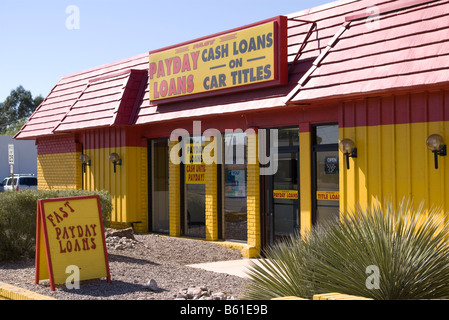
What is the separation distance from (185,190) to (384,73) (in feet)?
23.4

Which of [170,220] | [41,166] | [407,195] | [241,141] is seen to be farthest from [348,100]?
[41,166]

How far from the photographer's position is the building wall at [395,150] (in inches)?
378

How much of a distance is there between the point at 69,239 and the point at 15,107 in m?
101

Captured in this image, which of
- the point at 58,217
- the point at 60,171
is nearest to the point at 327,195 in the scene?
the point at 58,217

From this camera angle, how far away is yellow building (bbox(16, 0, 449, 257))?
9.95m

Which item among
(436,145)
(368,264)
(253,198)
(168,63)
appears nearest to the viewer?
(368,264)

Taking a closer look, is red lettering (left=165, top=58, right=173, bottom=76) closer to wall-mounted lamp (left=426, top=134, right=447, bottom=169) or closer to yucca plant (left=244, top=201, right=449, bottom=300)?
wall-mounted lamp (left=426, top=134, right=447, bottom=169)

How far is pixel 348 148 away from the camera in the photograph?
10711mm

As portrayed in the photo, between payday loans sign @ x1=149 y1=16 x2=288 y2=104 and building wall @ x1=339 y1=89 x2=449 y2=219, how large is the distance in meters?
2.10

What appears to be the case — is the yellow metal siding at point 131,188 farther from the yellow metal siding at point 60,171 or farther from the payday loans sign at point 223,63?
the yellow metal siding at point 60,171

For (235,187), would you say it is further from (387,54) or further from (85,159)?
(85,159)

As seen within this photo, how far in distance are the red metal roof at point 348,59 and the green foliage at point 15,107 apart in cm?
9218

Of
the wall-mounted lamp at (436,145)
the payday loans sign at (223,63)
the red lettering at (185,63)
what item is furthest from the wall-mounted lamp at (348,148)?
the red lettering at (185,63)
